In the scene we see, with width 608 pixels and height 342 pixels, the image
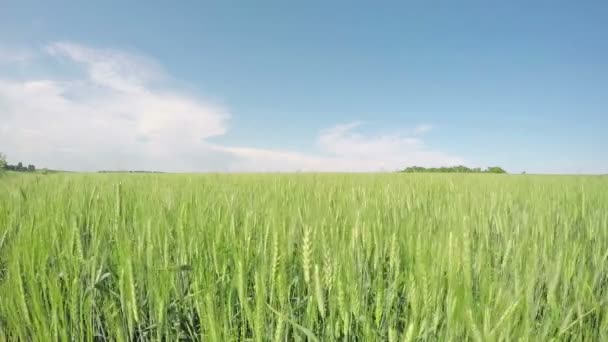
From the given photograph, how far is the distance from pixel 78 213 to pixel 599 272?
187 centimetres

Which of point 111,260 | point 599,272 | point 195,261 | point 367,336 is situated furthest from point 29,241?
point 599,272

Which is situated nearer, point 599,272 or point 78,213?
point 599,272

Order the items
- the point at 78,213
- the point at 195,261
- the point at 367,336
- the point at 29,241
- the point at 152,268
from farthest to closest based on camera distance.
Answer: the point at 78,213
the point at 29,241
the point at 195,261
the point at 152,268
the point at 367,336

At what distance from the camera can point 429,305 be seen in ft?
2.24

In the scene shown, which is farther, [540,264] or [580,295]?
[540,264]

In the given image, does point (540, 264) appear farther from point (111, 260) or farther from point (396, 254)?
point (111, 260)

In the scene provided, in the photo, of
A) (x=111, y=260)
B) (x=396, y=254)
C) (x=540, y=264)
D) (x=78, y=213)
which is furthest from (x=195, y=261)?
(x=540, y=264)

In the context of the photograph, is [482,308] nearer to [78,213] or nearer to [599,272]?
[599,272]

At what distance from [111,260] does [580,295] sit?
129 centimetres

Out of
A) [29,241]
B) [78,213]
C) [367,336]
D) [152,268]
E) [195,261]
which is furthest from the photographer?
[78,213]

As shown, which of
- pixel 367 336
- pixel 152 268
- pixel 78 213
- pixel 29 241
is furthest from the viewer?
pixel 78 213

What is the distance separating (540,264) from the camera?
42.4 inches

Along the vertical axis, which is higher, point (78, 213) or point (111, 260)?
point (78, 213)

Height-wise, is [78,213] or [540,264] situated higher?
[78,213]
